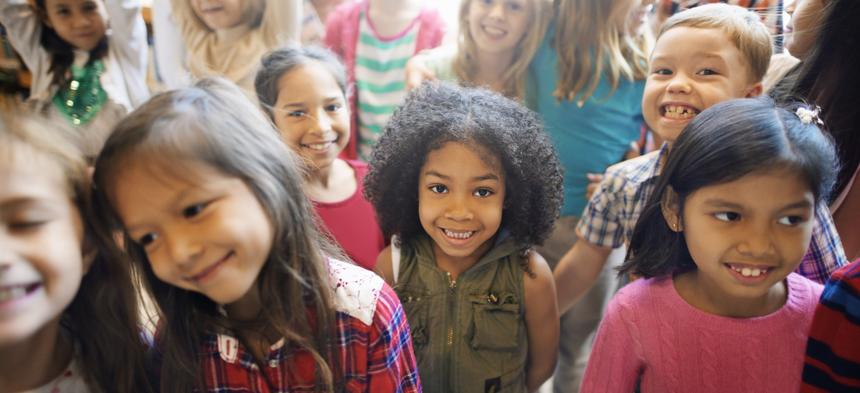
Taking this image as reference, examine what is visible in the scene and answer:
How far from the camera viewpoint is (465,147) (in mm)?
1018

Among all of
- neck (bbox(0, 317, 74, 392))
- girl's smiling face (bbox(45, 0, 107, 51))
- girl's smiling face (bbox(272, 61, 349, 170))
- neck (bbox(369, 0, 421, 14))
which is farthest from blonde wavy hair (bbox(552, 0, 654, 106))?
girl's smiling face (bbox(45, 0, 107, 51))

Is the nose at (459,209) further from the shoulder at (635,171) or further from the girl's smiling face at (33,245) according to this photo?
the girl's smiling face at (33,245)

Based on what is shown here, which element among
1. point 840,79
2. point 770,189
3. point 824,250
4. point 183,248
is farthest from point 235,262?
point 840,79

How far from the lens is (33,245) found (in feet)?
2.24

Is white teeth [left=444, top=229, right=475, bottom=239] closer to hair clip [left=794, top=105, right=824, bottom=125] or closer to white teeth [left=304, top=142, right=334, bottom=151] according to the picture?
white teeth [left=304, top=142, right=334, bottom=151]

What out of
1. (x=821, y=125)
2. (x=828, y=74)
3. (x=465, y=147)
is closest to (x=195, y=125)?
(x=465, y=147)

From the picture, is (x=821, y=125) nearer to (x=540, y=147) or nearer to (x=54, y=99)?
(x=540, y=147)

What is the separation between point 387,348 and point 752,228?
0.58 meters

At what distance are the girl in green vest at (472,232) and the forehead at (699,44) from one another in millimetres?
310

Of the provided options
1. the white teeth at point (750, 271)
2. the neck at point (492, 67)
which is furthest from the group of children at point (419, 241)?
the neck at point (492, 67)

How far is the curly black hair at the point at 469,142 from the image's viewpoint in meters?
1.03

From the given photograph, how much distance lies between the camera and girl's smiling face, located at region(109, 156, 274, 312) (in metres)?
0.72

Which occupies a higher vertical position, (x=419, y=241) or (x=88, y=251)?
(x=88, y=251)

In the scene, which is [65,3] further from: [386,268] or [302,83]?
[386,268]
